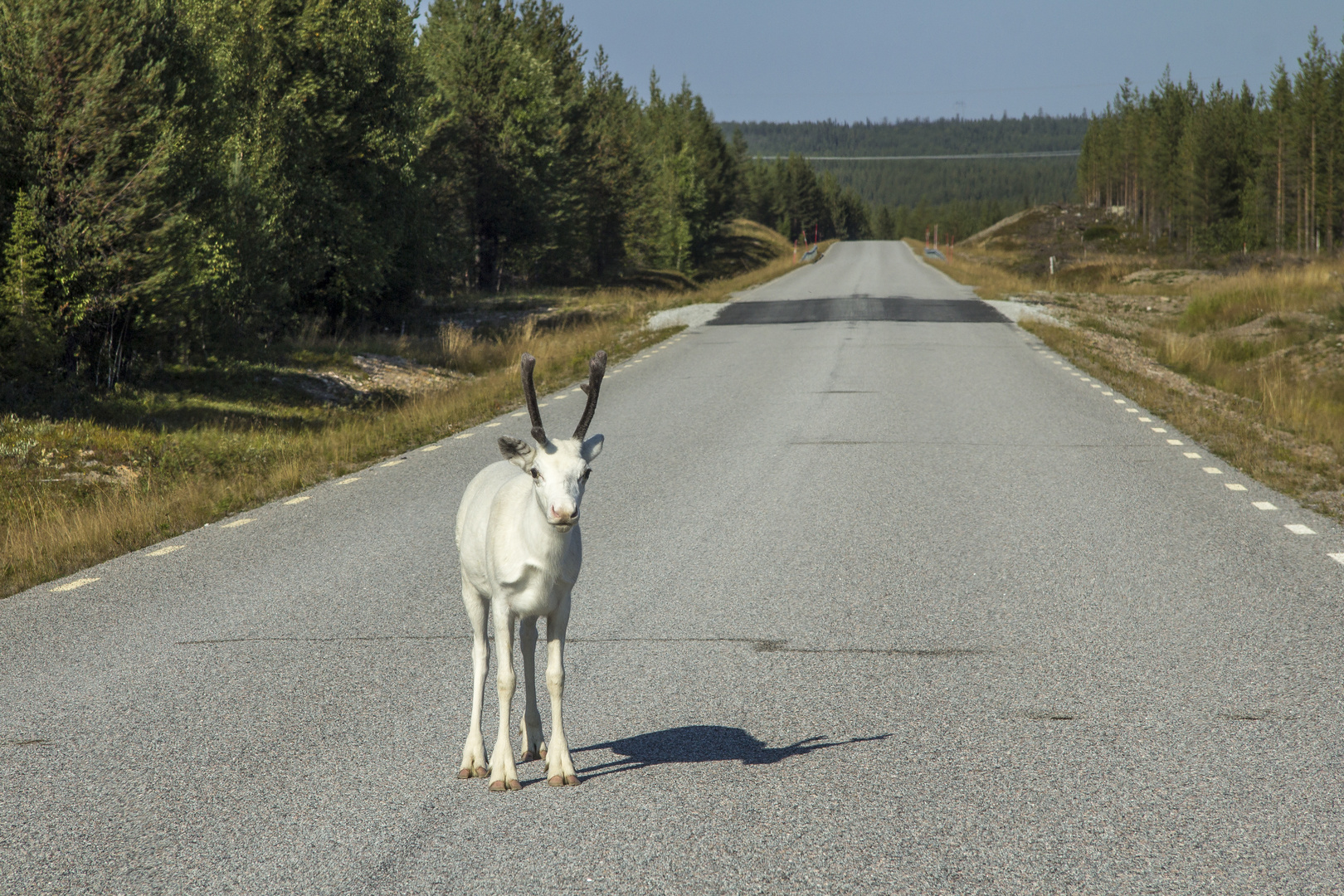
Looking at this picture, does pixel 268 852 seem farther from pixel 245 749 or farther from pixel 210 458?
pixel 210 458

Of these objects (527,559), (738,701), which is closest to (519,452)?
(527,559)

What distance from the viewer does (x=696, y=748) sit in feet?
17.7

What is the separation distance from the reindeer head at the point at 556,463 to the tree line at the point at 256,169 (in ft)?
49.9

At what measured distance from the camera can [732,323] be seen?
119 ft

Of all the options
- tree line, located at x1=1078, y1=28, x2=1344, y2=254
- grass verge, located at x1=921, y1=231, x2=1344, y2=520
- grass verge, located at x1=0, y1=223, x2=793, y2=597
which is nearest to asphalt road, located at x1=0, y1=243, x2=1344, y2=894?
grass verge, located at x1=0, y1=223, x2=793, y2=597

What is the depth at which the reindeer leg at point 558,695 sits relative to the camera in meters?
4.64

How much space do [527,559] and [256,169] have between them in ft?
84.6

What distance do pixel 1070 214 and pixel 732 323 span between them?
449 feet

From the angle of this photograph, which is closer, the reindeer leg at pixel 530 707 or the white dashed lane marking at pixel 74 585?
the reindeer leg at pixel 530 707

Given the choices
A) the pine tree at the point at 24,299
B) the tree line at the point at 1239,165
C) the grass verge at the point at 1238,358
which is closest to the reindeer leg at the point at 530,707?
the grass verge at the point at 1238,358

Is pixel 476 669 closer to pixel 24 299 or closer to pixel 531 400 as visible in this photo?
pixel 531 400

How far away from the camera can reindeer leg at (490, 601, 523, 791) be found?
4617 mm

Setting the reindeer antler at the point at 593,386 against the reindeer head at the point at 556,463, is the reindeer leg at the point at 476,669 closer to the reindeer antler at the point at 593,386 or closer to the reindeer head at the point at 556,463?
the reindeer head at the point at 556,463

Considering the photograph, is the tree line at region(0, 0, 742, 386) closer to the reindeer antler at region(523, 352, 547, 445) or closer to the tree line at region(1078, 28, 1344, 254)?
the reindeer antler at region(523, 352, 547, 445)
